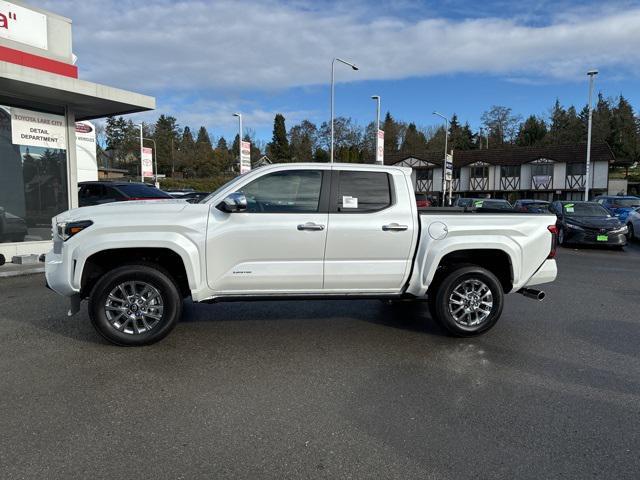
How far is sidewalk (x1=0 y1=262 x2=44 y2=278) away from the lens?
957cm

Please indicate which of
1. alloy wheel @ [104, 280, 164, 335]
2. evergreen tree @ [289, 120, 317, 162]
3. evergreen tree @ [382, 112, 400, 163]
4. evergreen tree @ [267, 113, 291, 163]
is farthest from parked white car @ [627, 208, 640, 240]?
evergreen tree @ [382, 112, 400, 163]

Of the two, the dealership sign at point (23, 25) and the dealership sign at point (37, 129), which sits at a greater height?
the dealership sign at point (23, 25)

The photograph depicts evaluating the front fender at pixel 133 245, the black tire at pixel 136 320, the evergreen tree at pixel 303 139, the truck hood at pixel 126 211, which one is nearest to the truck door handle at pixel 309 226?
the front fender at pixel 133 245

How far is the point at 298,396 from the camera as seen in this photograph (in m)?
3.99

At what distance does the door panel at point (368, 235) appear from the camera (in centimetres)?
523

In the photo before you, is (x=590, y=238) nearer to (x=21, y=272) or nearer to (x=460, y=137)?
(x=21, y=272)

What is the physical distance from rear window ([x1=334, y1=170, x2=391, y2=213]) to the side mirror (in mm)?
1031

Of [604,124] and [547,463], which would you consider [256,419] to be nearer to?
[547,463]

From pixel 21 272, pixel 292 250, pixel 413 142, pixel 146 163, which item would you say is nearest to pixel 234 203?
pixel 292 250

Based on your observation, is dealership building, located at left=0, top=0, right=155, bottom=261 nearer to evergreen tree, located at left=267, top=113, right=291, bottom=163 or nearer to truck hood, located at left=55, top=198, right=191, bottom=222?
truck hood, located at left=55, top=198, right=191, bottom=222

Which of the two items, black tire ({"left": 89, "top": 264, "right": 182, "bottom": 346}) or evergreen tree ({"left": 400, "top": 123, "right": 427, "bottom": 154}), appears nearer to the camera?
black tire ({"left": 89, "top": 264, "right": 182, "bottom": 346})

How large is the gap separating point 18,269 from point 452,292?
28.9ft

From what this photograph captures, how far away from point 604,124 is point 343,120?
38864 millimetres

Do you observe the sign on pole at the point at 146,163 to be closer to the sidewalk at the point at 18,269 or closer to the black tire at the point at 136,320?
the sidewalk at the point at 18,269
